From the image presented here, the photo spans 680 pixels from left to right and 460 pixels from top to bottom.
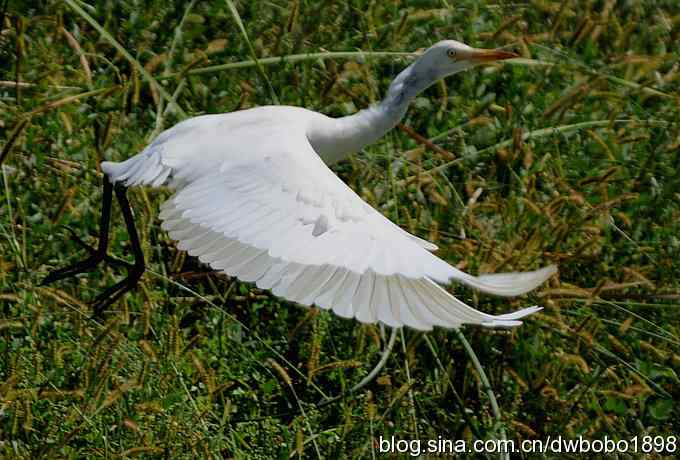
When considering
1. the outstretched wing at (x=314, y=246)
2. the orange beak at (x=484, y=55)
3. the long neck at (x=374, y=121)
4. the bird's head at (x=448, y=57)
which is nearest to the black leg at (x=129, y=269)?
the outstretched wing at (x=314, y=246)

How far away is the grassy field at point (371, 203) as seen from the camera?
11.6 feet

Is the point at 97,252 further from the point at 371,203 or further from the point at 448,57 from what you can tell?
the point at 448,57

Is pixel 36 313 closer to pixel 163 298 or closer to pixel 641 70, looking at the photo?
pixel 163 298

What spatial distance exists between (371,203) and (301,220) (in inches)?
42.6

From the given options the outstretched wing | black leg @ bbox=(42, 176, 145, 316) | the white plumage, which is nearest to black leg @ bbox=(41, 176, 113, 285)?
black leg @ bbox=(42, 176, 145, 316)

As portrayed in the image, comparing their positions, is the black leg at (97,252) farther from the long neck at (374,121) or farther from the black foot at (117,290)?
the long neck at (374,121)

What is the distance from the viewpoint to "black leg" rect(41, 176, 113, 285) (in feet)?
12.8

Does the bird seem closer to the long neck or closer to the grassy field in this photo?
the long neck

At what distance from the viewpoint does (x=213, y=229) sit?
10.7 ft

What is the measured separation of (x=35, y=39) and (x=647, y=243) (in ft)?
7.21

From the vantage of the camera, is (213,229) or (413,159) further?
(413,159)

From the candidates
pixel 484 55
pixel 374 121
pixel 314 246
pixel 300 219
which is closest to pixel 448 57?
pixel 484 55

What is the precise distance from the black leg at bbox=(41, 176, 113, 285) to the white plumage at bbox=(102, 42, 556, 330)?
0.63 ft

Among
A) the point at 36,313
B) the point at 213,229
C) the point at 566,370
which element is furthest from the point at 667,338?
the point at 36,313
